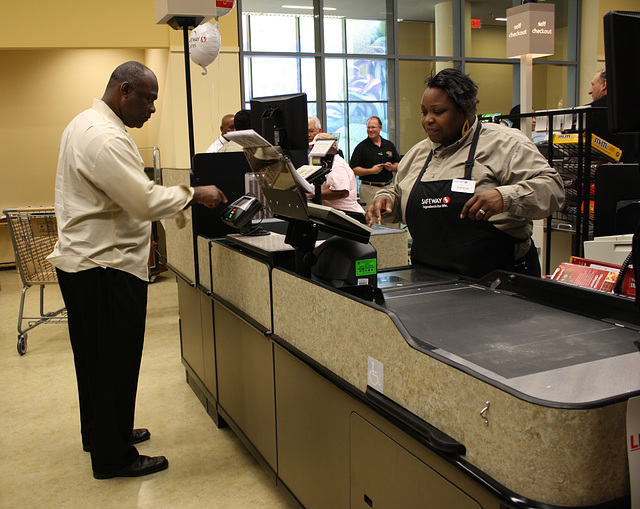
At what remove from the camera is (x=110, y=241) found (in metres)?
2.47

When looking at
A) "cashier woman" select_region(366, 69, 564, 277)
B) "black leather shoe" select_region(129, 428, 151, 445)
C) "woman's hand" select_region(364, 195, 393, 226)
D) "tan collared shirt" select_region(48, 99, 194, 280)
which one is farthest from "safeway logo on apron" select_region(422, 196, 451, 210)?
"black leather shoe" select_region(129, 428, 151, 445)

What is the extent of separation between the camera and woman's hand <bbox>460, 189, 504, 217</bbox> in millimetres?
1856

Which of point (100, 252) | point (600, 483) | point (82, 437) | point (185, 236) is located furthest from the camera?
point (185, 236)

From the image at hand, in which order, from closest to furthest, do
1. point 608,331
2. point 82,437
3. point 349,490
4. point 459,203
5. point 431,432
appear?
1. point 431,432
2. point 608,331
3. point 349,490
4. point 459,203
5. point 82,437

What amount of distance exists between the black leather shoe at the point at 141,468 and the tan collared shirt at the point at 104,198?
881 mm

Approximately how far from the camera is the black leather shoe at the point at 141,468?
272 centimetres

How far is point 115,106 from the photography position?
2.52m

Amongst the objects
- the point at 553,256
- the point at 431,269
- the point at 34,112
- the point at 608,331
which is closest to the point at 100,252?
the point at 431,269

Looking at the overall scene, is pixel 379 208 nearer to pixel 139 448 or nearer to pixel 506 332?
pixel 506 332

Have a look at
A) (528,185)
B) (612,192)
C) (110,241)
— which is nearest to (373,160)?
(612,192)

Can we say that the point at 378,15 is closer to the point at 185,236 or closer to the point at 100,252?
the point at 185,236

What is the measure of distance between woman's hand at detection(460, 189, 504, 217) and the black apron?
19cm

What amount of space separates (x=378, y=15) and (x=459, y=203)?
23.1 feet

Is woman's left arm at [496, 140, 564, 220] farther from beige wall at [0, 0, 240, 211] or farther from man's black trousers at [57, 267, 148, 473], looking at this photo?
beige wall at [0, 0, 240, 211]
